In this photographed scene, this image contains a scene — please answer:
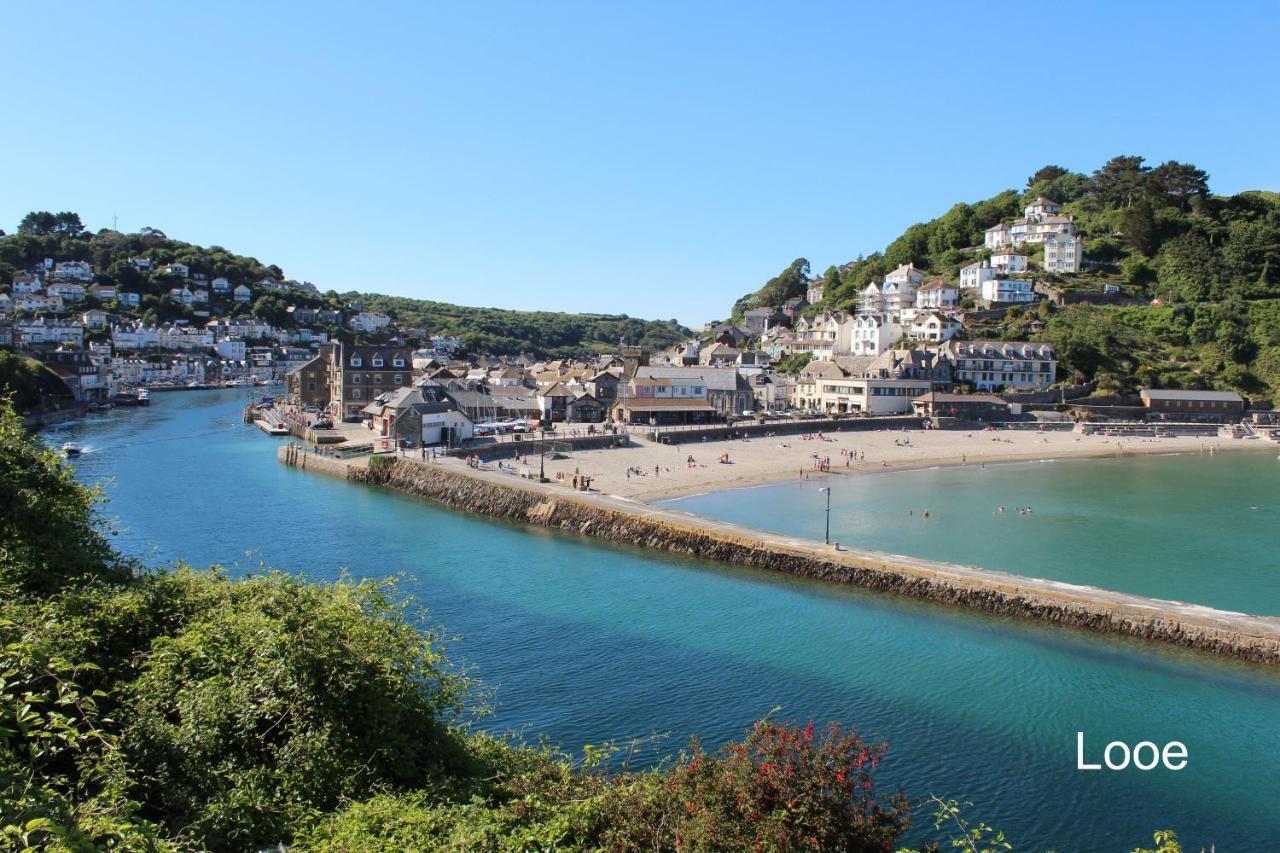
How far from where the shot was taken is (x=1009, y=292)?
72.4 m

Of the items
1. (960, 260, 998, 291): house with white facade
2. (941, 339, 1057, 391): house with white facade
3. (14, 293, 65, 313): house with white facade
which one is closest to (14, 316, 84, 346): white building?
(14, 293, 65, 313): house with white facade

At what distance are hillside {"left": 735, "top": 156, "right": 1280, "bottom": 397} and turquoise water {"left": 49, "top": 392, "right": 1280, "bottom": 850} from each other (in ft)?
163

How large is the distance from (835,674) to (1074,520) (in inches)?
714

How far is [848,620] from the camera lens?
18.4 metres

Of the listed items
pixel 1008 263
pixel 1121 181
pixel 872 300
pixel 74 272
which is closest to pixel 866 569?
pixel 872 300

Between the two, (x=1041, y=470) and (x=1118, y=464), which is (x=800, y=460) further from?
(x=1118, y=464)

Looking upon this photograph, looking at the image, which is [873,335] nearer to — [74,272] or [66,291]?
[66,291]

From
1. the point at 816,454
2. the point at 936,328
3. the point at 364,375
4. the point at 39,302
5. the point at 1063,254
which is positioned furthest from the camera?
the point at 39,302

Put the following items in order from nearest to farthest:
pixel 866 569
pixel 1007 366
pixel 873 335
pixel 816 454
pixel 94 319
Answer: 1. pixel 866 569
2. pixel 816 454
3. pixel 1007 366
4. pixel 873 335
5. pixel 94 319

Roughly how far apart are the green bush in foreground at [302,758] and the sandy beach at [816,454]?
2208cm

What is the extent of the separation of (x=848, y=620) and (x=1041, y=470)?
27.4 m

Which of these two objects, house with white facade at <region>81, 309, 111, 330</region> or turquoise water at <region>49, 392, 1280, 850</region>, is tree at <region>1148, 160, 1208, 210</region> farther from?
house with white facade at <region>81, 309, 111, 330</region>

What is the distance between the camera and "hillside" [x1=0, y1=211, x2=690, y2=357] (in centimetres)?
10712

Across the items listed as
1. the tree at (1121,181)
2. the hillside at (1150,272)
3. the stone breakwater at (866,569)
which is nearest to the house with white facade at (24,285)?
the hillside at (1150,272)
